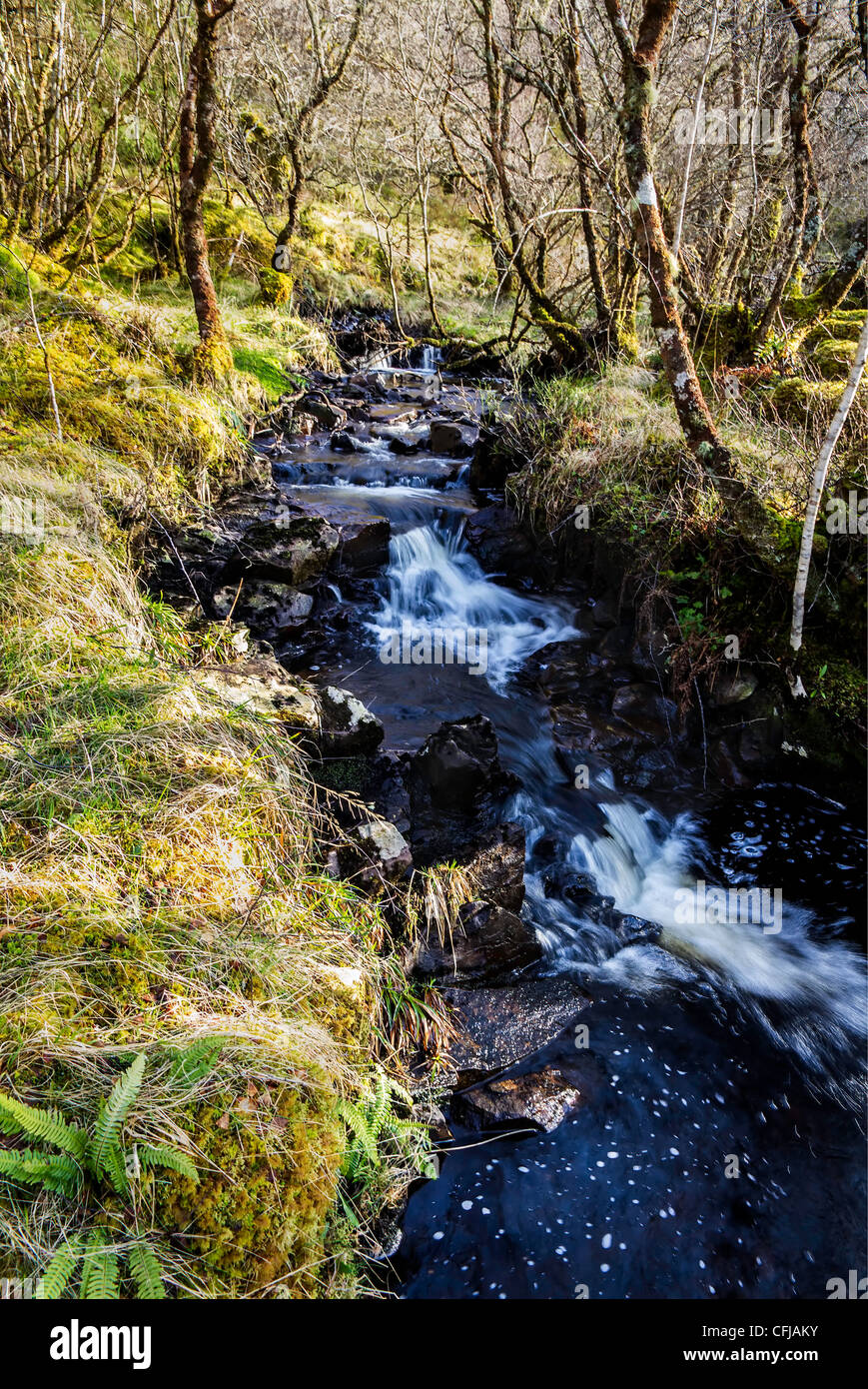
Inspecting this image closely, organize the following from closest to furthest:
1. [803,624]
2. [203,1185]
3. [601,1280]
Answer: [203,1185], [601,1280], [803,624]

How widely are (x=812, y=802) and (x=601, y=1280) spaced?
144 inches

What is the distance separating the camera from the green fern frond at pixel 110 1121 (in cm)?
174

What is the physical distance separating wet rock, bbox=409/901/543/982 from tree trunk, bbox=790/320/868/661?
9.47ft

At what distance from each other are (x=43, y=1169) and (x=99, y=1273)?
272 millimetres

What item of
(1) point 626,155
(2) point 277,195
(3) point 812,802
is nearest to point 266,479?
(1) point 626,155

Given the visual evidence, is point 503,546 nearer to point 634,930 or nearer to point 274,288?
point 634,930

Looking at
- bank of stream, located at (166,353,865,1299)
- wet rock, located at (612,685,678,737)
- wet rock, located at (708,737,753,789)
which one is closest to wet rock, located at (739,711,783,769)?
wet rock, located at (708,737,753,789)

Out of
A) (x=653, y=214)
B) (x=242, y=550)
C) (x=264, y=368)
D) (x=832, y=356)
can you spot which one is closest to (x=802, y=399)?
(x=832, y=356)

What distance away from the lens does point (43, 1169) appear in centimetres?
165

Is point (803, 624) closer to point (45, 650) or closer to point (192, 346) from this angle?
point (45, 650)

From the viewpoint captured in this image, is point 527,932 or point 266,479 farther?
point 266,479

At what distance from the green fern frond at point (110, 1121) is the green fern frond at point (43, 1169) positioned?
0.05 m

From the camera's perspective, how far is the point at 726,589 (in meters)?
5.32

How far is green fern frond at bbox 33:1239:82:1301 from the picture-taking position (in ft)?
4.96
